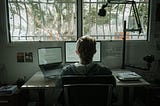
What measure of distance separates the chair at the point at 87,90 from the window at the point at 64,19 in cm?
132

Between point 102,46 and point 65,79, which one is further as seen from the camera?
point 102,46

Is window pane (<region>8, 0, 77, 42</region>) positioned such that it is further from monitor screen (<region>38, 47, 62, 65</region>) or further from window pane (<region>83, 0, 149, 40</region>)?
monitor screen (<region>38, 47, 62, 65</region>)

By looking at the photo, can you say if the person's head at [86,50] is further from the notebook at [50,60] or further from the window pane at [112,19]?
the window pane at [112,19]

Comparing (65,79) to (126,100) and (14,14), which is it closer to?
(126,100)

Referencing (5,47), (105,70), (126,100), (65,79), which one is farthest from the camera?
(5,47)

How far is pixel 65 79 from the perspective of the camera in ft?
5.61

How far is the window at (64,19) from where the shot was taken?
2875 millimetres

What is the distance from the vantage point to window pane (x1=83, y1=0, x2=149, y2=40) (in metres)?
2.91

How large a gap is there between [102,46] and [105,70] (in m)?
1.04

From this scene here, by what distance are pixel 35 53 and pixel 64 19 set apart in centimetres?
63

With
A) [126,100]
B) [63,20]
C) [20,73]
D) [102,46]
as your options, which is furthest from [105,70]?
[20,73]

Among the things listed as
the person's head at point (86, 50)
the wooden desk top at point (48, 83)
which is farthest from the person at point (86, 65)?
the wooden desk top at point (48, 83)

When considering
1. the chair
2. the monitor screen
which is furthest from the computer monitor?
the chair

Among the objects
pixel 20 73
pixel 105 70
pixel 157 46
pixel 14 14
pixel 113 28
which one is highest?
pixel 14 14
